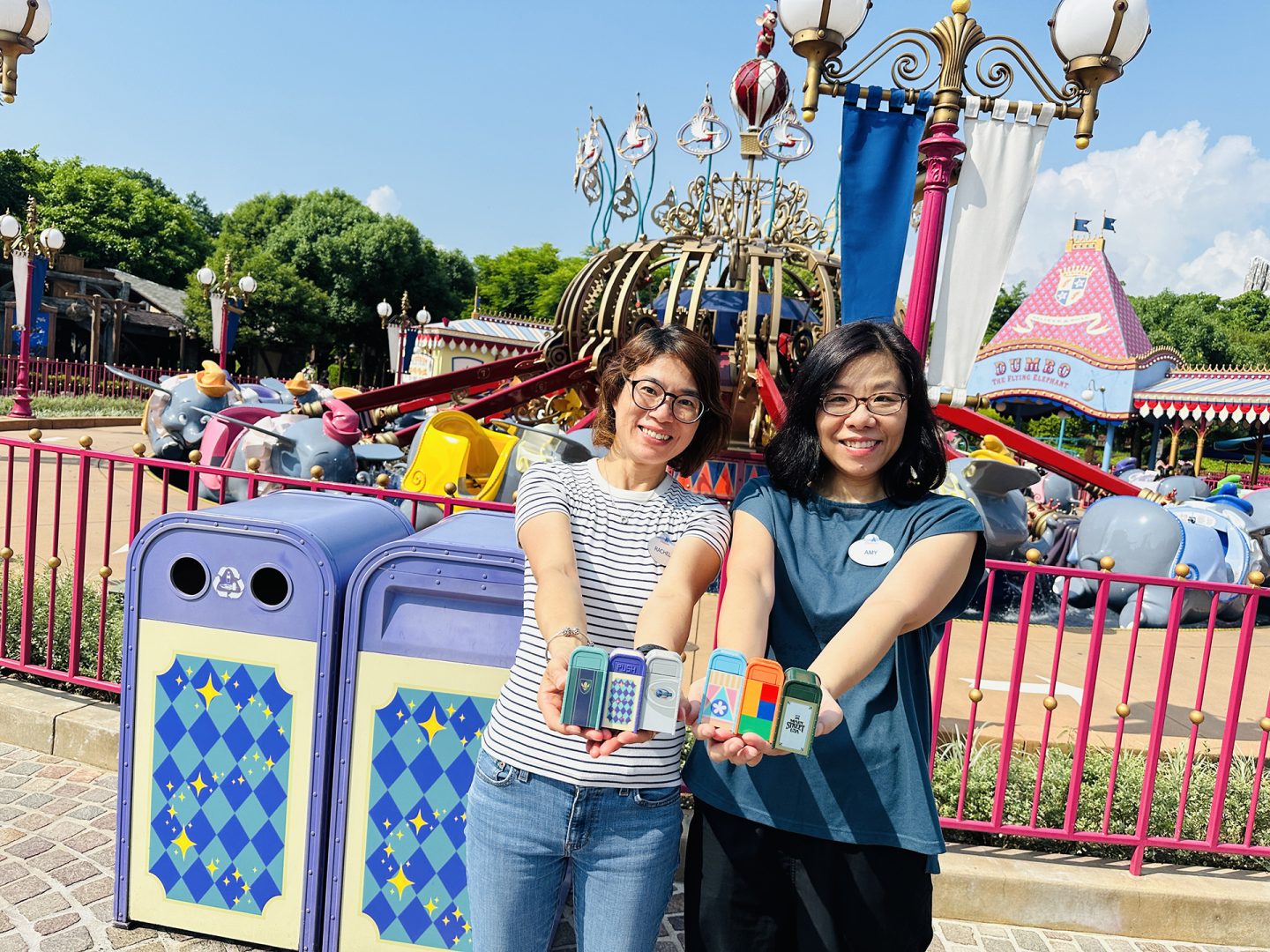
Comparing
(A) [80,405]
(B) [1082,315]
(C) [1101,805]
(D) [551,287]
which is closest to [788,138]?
(C) [1101,805]

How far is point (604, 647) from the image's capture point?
5.07 ft

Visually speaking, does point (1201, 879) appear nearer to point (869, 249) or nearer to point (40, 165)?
point (869, 249)

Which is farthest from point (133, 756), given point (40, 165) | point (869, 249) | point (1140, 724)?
point (40, 165)

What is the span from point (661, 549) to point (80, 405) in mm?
17540

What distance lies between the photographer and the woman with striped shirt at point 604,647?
1.55 metres

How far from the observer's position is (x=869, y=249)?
4.66 m

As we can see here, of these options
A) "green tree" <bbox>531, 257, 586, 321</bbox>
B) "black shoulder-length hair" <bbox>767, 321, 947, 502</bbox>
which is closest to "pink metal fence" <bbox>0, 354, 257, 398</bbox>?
"black shoulder-length hair" <bbox>767, 321, 947, 502</bbox>

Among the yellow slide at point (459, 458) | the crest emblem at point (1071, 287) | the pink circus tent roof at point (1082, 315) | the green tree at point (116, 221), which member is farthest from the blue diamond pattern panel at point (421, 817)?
the green tree at point (116, 221)

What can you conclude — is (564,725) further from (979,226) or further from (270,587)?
(979,226)

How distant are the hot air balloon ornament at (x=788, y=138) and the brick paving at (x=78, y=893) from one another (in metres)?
5.14

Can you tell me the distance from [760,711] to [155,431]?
999 centimetres

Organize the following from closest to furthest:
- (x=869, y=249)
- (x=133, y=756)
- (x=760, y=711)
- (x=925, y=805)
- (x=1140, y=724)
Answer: (x=760, y=711) < (x=925, y=805) < (x=133, y=756) < (x=1140, y=724) < (x=869, y=249)

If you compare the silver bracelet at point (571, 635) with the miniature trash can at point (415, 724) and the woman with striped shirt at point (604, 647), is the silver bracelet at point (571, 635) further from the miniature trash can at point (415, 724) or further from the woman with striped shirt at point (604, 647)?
the miniature trash can at point (415, 724)

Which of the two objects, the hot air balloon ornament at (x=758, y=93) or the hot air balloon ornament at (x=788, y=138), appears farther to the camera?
the hot air balloon ornament at (x=758, y=93)
